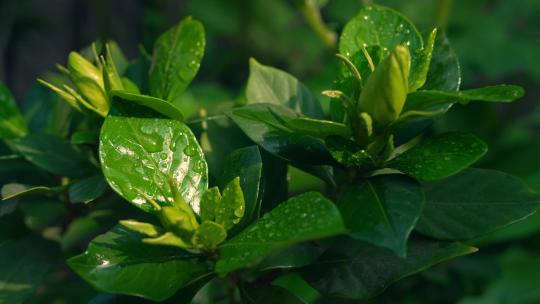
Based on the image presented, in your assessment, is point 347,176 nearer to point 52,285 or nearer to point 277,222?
point 277,222

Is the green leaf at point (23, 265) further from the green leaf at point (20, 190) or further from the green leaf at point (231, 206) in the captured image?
the green leaf at point (231, 206)

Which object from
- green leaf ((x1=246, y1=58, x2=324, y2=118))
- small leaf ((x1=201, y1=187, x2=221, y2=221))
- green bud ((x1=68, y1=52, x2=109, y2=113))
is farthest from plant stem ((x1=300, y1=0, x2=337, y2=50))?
small leaf ((x1=201, y1=187, x2=221, y2=221))

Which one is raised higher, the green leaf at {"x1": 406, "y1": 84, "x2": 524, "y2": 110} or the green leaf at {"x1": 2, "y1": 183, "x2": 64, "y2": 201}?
the green leaf at {"x1": 406, "y1": 84, "x2": 524, "y2": 110}


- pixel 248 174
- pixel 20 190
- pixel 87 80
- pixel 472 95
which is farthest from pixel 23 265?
pixel 472 95

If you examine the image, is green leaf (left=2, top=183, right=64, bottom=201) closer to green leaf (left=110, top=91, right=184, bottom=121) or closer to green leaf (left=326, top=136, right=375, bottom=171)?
green leaf (left=110, top=91, right=184, bottom=121)

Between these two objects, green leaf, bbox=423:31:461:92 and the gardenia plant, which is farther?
green leaf, bbox=423:31:461:92

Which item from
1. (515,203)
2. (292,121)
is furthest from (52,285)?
(515,203)

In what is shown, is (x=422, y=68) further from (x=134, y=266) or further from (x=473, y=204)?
(x=134, y=266)
